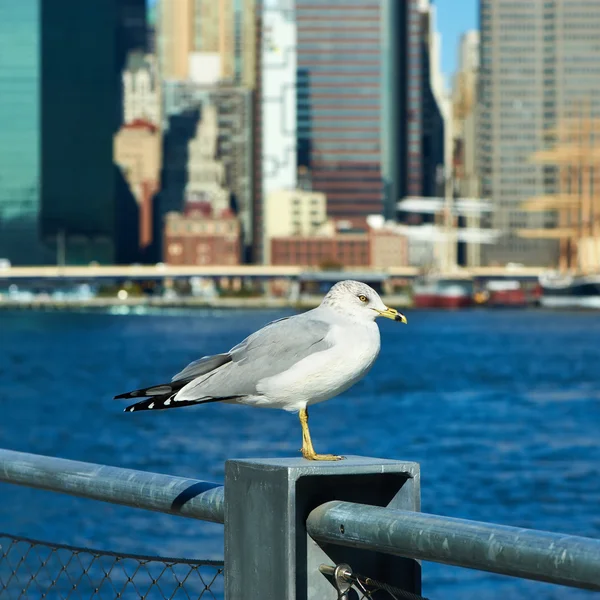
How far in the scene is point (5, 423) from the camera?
3466 centimetres

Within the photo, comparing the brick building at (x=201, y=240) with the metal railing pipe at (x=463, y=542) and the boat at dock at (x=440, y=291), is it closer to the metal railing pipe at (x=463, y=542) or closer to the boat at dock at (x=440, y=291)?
the boat at dock at (x=440, y=291)

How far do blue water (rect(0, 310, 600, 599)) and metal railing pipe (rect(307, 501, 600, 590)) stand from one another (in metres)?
11.0

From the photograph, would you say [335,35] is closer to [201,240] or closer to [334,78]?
[334,78]

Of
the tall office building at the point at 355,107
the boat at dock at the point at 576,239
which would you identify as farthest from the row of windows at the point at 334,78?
the boat at dock at the point at 576,239

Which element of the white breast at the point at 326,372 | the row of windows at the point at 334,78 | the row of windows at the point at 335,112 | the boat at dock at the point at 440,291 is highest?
the row of windows at the point at 334,78

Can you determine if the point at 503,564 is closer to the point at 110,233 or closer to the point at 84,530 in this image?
the point at 84,530

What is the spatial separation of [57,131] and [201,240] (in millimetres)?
21418

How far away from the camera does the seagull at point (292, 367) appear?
3230 millimetres

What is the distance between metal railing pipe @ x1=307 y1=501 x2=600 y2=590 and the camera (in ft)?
7.88

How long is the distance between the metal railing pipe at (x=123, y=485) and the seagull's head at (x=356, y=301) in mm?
518

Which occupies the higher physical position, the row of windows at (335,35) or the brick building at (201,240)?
the row of windows at (335,35)

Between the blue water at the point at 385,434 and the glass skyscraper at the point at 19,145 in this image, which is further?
the glass skyscraper at the point at 19,145

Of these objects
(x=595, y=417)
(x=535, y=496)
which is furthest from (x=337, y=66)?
(x=535, y=496)

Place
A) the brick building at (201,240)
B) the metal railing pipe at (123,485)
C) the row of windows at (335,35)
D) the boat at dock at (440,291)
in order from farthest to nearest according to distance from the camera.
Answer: the row of windows at (335,35)
the brick building at (201,240)
the boat at dock at (440,291)
the metal railing pipe at (123,485)
